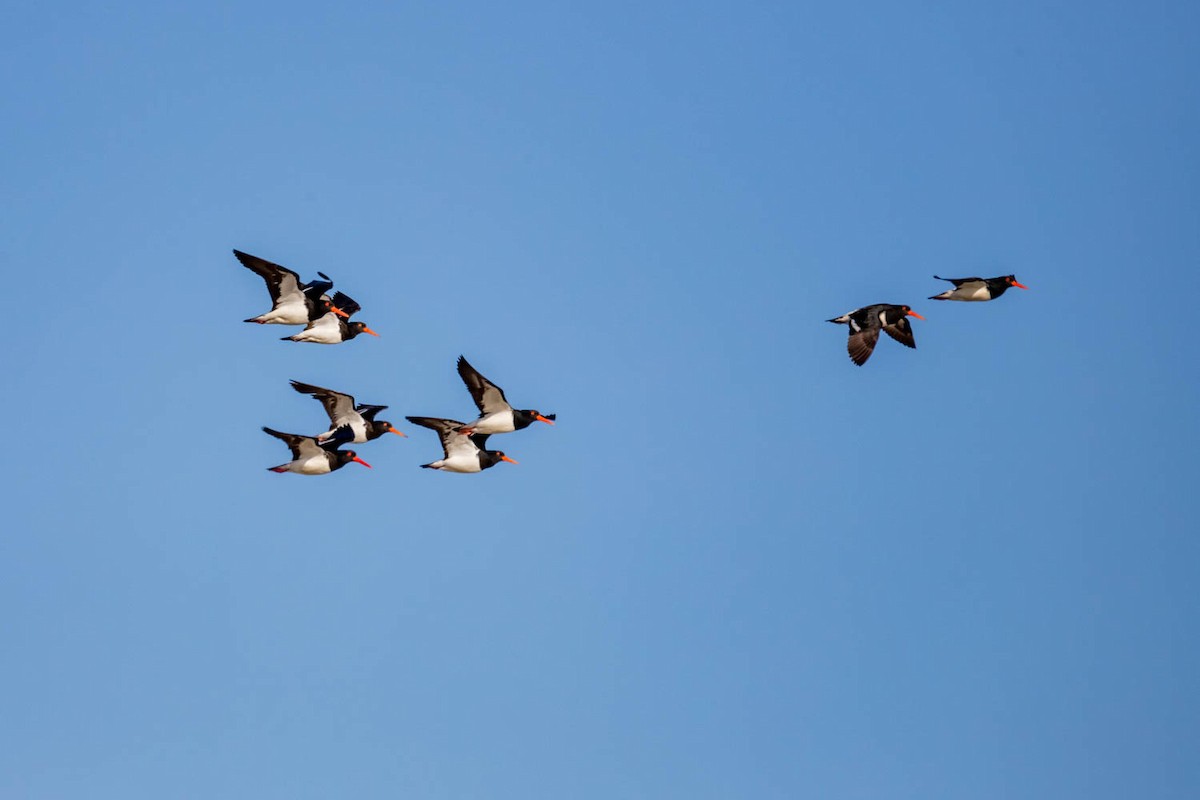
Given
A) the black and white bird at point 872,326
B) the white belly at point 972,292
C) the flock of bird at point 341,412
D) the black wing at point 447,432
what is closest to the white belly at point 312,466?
the flock of bird at point 341,412

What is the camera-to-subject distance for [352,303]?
149 ft

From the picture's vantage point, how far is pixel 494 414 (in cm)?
4300

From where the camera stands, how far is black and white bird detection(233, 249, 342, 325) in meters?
42.1

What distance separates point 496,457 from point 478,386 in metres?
3.09

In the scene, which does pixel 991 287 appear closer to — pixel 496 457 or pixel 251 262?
pixel 496 457

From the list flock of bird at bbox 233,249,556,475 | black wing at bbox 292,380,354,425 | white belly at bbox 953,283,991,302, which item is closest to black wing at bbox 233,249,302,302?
flock of bird at bbox 233,249,556,475

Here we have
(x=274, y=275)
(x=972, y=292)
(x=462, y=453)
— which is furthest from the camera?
(x=972, y=292)

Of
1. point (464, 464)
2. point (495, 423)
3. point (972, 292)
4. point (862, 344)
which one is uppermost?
point (972, 292)

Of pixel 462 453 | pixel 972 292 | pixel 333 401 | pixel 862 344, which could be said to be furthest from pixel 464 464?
pixel 972 292

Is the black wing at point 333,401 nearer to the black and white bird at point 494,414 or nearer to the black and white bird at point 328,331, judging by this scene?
the black and white bird at point 328,331

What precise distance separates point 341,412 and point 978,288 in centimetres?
1675

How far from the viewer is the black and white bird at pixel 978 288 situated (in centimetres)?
4516

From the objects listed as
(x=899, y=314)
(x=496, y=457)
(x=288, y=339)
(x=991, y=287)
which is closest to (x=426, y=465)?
(x=496, y=457)

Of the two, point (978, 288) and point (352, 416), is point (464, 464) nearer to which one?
point (352, 416)
